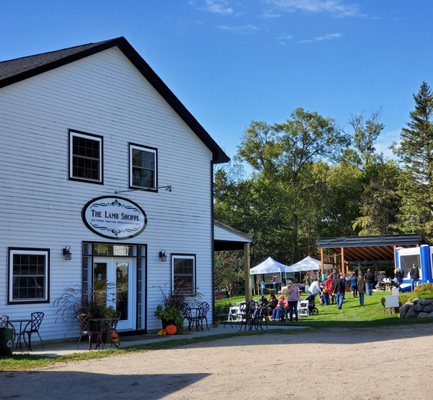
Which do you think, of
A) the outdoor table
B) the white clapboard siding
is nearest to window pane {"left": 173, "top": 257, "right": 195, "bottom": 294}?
the white clapboard siding

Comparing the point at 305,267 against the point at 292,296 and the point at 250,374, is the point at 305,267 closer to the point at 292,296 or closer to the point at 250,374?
the point at 292,296

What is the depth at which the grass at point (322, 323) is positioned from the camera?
12.4 meters

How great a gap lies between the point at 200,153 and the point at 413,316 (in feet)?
30.8

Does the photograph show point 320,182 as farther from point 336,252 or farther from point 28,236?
point 28,236

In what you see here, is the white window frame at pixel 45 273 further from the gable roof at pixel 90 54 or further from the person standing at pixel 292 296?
the person standing at pixel 292 296

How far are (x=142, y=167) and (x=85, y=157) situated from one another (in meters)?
2.15

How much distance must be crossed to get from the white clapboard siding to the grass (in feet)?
8.10

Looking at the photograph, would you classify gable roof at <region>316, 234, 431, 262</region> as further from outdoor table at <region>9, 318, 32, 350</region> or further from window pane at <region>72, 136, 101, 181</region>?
outdoor table at <region>9, 318, 32, 350</region>

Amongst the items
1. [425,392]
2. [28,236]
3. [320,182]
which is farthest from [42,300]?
[320,182]

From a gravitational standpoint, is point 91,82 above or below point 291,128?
below

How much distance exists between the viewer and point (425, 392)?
8234mm

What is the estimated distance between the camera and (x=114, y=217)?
57.7ft

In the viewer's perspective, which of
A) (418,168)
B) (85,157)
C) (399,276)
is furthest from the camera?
Answer: (418,168)

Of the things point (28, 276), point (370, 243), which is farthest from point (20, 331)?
point (370, 243)
